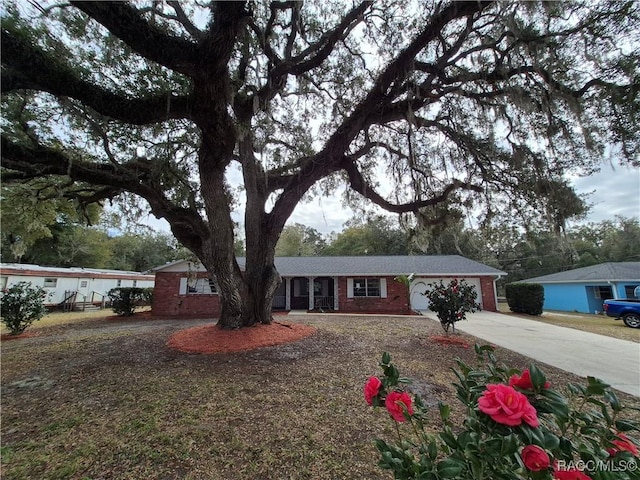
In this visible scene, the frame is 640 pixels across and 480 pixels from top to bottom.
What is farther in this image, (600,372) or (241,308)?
(241,308)

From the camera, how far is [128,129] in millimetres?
6797

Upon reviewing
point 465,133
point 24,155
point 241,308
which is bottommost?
point 241,308

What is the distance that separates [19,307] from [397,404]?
11970mm

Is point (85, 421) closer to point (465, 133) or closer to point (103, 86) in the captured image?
point (103, 86)

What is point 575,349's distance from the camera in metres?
6.43

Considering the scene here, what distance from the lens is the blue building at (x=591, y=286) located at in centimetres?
1523

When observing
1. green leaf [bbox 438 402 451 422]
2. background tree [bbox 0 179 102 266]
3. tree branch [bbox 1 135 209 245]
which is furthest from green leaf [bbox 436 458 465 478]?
background tree [bbox 0 179 102 266]

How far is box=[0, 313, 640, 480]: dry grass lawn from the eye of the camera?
7.74 ft

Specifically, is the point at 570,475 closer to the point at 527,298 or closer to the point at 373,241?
the point at 527,298

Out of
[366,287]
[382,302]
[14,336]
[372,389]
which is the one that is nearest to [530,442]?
[372,389]

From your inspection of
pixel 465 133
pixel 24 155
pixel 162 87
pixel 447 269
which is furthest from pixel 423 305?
pixel 24 155

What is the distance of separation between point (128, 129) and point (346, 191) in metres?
6.04

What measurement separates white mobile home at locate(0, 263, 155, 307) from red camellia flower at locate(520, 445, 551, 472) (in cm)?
2140

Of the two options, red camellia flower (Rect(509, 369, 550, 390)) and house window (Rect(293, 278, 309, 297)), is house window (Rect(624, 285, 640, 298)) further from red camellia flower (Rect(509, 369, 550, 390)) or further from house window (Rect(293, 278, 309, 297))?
red camellia flower (Rect(509, 369, 550, 390))
